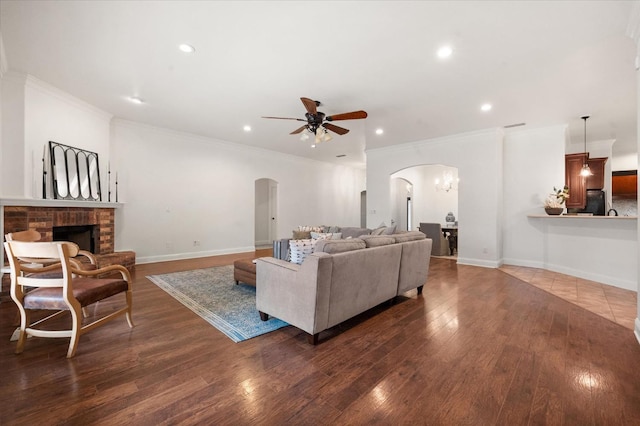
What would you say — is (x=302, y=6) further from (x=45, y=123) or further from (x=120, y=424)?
(x=45, y=123)

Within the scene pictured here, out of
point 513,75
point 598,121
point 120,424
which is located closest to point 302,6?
point 513,75

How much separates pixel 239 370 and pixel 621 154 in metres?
11.4

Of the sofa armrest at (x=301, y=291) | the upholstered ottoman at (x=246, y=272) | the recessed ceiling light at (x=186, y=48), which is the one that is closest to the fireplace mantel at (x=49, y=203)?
the upholstered ottoman at (x=246, y=272)

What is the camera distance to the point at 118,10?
94.2 inches

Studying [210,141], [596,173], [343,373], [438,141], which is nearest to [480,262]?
[438,141]

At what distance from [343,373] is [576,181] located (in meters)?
7.35

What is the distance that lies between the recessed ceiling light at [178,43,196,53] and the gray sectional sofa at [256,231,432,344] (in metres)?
2.39

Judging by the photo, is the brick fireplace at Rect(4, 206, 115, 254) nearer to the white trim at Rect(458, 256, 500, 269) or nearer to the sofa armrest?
the sofa armrest

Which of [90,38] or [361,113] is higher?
[90,38]

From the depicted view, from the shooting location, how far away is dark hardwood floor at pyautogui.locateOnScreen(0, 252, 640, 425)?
1566 millimetres

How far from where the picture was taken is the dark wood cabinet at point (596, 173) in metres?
6.59

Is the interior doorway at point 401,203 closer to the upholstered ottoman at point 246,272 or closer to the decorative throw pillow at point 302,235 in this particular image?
the decorative throw pillow at point 302,235

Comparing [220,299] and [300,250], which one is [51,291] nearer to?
[220,299]

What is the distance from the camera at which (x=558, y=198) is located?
5.06 metres
